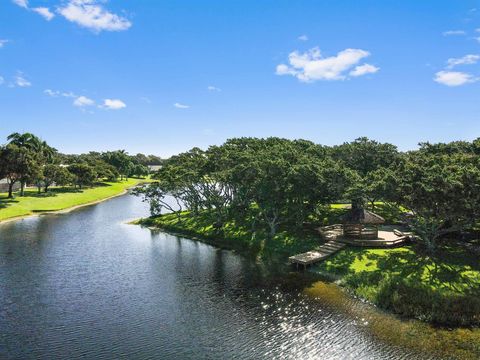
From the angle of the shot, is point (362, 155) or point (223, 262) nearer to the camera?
point (223, 262)

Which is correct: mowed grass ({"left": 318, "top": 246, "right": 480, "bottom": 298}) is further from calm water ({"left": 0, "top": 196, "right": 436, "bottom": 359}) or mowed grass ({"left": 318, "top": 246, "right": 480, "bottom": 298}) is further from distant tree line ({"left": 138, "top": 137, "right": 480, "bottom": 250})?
calm water ({"left": 0, "top": 196, "right": 436, "bottom": 359})

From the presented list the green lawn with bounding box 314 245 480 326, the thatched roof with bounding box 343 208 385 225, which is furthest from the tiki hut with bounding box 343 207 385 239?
the green lawn with bounding box 314 245 480 326

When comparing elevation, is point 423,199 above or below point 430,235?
above

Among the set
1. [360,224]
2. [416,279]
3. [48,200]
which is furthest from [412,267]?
[48,200]

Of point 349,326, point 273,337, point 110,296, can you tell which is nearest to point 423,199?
point 349,326

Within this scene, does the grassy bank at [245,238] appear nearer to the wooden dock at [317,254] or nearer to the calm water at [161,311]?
the wooden dock at [317,254]

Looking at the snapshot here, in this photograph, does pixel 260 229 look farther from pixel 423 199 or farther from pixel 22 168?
pixel 22 168

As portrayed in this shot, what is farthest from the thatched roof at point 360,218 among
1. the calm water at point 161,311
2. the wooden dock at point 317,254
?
the calm water at point 161,311
